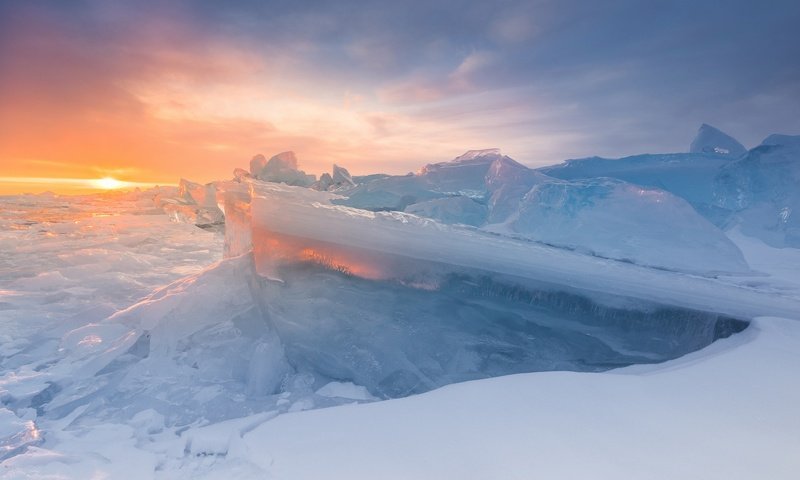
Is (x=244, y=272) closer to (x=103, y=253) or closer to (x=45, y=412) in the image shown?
(x=45, y=412)

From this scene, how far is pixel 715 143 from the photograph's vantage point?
16.4 m

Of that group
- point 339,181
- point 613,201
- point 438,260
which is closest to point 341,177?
point 339,181

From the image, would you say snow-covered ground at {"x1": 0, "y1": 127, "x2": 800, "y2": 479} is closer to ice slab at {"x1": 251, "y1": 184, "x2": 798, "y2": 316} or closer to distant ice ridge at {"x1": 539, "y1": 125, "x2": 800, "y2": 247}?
ice slab at {"x1": 251, "y1": 184, "x2": 798, "y2": 316}

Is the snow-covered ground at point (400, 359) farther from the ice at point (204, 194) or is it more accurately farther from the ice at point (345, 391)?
the ice at point (204, 194)

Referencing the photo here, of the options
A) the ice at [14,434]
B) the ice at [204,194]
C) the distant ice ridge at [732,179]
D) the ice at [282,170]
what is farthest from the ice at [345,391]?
the ice at [282,170]

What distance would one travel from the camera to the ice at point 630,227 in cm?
684

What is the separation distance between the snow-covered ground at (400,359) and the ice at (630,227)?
56 millimetres

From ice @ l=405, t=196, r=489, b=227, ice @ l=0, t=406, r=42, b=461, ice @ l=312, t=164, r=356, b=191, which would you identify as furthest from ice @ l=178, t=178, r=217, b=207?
ice @ l=0, t=406, r=42, b=461

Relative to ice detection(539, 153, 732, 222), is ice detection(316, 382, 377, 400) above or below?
below

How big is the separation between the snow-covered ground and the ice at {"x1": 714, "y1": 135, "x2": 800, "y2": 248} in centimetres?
533

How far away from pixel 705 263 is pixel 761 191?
8.58 m

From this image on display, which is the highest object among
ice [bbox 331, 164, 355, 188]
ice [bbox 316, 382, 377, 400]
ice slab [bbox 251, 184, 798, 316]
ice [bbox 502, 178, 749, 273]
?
ice [bbox 331, 164, 355, 188]

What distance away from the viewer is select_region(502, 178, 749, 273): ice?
6.84 m

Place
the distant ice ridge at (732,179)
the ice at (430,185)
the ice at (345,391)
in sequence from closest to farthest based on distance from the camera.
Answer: the ice at (345,391), the distant ice ridge at (732,179), the ice at (430,185)
